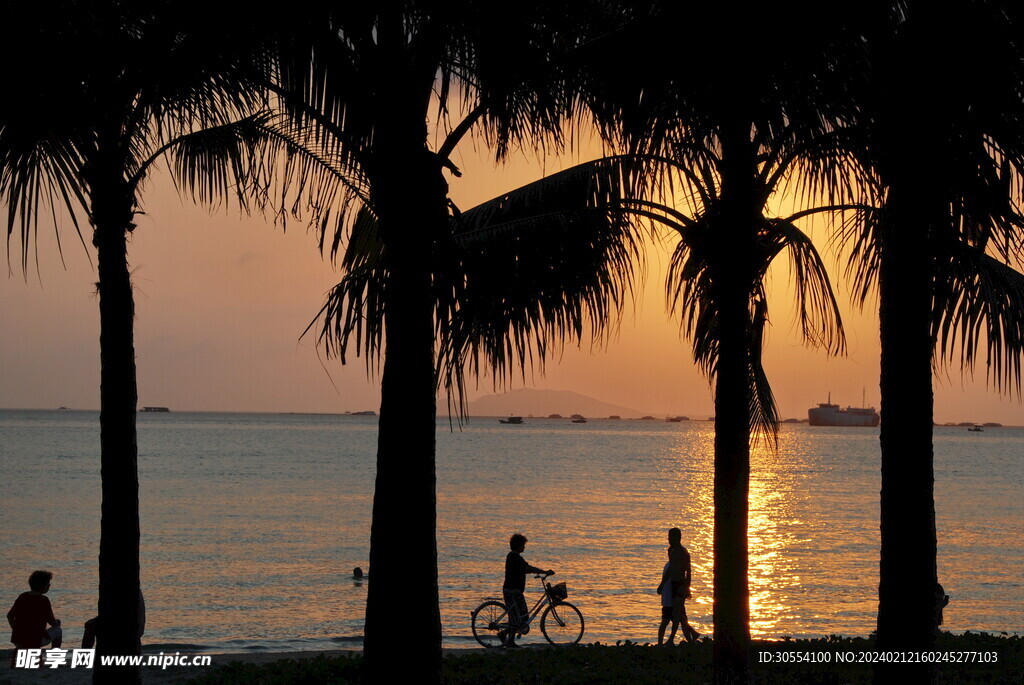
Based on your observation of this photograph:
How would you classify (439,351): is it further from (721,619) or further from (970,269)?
(970,269)

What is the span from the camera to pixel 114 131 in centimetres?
853

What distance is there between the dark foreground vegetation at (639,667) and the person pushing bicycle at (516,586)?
281cm

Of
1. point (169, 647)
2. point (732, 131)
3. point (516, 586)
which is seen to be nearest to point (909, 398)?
point (732, 131)

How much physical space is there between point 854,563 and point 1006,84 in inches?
1303

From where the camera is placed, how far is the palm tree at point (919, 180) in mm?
6625

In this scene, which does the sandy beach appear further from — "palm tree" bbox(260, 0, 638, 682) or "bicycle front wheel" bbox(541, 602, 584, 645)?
"bicycle front wheel" bbox(541, 602, 584, 645)

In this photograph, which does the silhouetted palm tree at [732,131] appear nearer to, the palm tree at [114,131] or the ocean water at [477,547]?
the palm tree at [114,131]

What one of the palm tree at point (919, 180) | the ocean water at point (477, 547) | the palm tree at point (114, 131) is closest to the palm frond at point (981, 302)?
the palm tree at point (919, 180)

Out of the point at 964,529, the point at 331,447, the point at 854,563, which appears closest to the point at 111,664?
the point at 854,563

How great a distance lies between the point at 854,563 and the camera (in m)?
37.7

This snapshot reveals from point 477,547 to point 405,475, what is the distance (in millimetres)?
33754

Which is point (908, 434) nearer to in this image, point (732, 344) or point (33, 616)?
point (732, 344)

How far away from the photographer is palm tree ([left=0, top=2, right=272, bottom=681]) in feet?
21.8

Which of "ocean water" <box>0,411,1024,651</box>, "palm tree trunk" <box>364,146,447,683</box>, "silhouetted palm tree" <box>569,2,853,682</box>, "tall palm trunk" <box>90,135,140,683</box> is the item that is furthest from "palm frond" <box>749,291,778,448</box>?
"ocean water" <box>0,411,1024,651</box>
